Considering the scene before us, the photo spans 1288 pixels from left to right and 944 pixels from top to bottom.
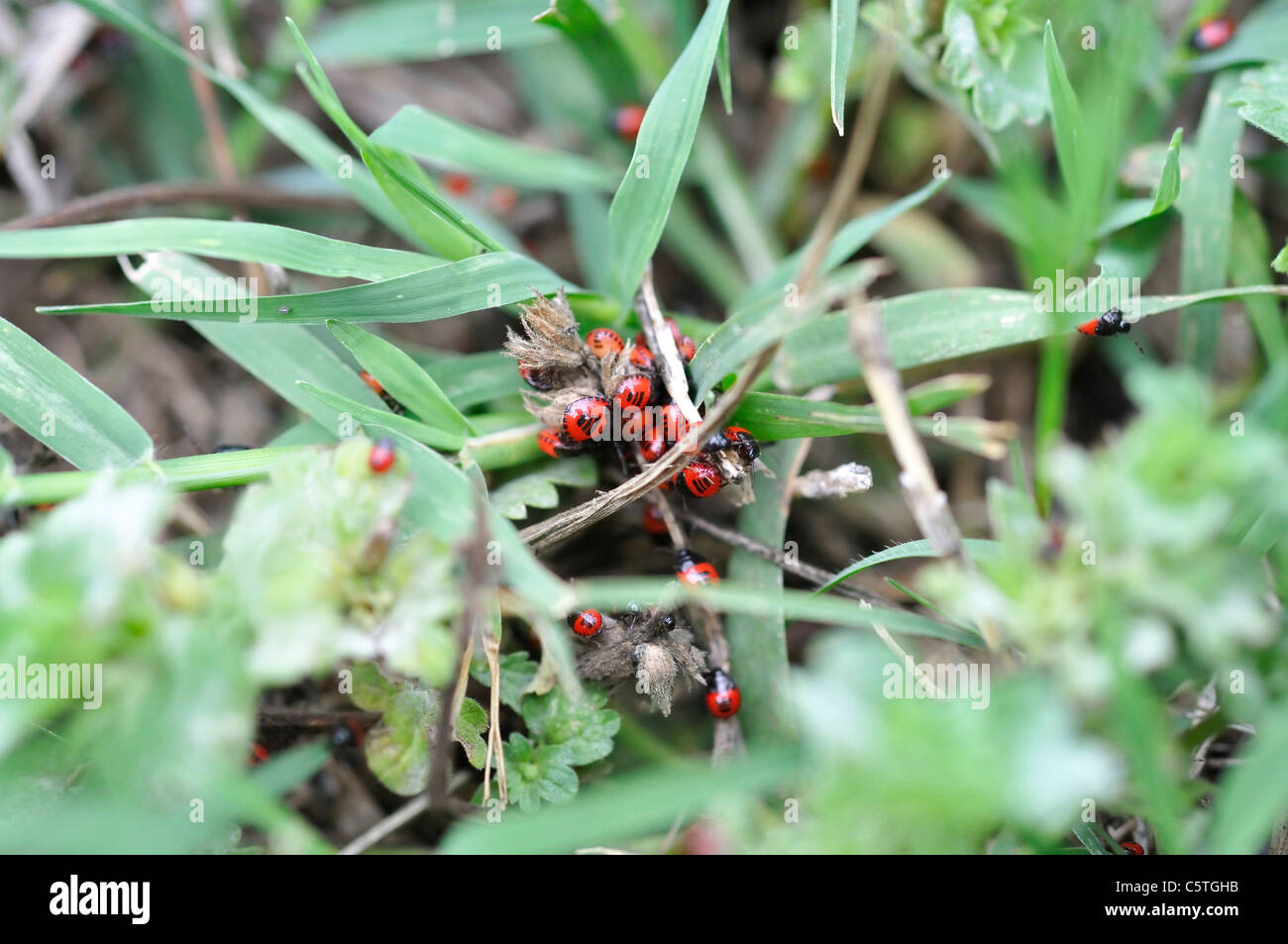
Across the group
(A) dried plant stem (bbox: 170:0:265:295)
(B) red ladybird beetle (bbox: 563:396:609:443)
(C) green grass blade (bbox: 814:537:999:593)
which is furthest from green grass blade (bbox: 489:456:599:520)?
(A) dried plant stem (bbox: 170:0:265:295)

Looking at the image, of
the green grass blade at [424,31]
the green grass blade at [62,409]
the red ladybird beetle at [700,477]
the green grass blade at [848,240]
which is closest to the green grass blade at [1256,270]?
the green grass blade at [848,240]

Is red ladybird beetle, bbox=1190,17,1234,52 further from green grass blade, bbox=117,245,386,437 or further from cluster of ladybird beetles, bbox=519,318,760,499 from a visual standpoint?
green grass blade, bbox=117,245,386,437

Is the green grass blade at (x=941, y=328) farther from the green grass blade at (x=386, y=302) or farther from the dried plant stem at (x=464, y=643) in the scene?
the dried plant stem at (x=464, y=643)

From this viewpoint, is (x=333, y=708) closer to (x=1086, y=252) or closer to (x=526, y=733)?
(x=526, y=733)

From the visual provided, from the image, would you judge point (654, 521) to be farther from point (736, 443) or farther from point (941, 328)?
point (941, 328)
